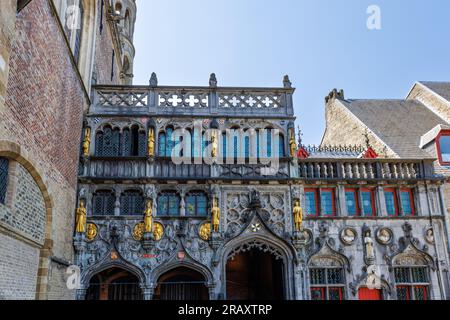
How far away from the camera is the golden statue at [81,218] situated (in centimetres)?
1513

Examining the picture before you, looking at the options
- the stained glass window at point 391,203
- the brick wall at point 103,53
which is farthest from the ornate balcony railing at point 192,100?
the stained glass window at point 391,203

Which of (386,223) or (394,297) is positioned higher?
(386,223)

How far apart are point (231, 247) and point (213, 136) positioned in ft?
14.5

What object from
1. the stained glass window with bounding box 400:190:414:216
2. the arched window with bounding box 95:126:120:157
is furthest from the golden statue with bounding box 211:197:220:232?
the stained glass window with bounding box 400:190:414:216

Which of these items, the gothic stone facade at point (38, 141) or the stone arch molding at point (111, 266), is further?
the stone arch molding at point (111, 266)

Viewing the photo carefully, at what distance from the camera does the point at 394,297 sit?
52.1ft

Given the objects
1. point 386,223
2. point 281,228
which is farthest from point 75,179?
point 386,223

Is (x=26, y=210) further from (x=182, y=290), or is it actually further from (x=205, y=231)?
(x=182, y=290)

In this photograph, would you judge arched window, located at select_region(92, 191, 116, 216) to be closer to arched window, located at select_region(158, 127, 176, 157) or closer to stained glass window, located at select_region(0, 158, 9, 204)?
arched window, located at select_region(158, 127, 176, 157)

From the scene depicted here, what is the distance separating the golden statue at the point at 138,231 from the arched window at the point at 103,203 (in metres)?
1.13

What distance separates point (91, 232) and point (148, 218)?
2.11m

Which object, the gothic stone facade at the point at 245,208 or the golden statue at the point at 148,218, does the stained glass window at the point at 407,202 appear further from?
the golden statue at the point at 148,218

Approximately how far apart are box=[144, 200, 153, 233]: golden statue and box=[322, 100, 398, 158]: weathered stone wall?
11316mm
